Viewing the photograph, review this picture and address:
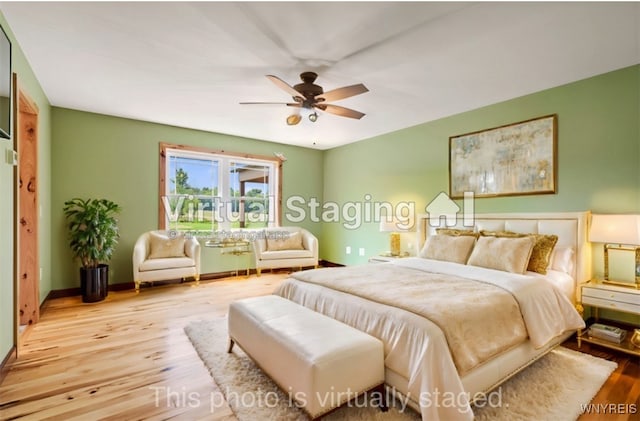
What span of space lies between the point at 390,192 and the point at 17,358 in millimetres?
4880

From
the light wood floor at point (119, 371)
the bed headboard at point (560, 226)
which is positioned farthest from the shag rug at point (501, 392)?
the bed headboard at point (560, 226)

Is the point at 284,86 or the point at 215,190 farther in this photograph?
the point at 215,190

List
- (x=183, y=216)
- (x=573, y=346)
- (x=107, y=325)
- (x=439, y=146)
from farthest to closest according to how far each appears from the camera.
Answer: (x=183, y=216) → (x=439, y=146) → (x=107, y=325) → (x=573, y=346)

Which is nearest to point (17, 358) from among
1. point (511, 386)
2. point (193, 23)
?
point (193, 23)

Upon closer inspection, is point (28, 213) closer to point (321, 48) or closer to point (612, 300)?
point (321, 48)

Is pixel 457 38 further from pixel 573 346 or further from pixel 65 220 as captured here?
pixel 65 220

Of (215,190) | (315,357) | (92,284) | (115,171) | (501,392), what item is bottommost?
(501,392)

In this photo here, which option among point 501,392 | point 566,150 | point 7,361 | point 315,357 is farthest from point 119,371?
point 566,150

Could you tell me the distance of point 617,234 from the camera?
2.68m

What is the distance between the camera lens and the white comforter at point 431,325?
5.19 feet

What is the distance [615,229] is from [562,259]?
531 mm

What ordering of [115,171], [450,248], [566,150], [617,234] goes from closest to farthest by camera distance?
[617,234] → [566,150] → [450,248] → [115,171]

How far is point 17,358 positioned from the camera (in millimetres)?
2459

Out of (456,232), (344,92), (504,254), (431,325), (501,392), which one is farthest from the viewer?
(456,232)
